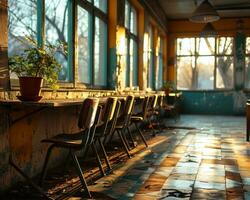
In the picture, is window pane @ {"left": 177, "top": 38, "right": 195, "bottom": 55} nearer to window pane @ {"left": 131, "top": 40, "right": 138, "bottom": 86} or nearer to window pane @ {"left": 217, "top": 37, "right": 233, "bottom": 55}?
window pane @ {"left": 217, "top": 37, "right": 233, "bottom": 55}

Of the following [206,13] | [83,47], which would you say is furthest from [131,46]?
[83,47]

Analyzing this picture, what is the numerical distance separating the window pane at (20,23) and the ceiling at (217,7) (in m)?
7.93

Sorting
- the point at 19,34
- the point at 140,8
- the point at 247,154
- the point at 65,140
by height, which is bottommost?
the point at 247,154

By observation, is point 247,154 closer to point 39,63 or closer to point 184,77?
point 39,63

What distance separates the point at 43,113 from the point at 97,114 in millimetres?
801

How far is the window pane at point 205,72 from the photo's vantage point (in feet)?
45.9

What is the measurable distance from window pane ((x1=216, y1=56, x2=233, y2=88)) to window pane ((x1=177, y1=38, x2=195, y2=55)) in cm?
114

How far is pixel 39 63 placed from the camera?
10.7 ft

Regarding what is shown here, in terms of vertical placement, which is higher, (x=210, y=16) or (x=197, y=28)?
(x=197, y=28)

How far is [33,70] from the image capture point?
3.26 m

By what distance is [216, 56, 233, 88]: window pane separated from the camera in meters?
13.8

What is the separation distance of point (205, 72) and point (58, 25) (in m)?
10.1

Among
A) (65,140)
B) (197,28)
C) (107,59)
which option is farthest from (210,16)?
(197,28)

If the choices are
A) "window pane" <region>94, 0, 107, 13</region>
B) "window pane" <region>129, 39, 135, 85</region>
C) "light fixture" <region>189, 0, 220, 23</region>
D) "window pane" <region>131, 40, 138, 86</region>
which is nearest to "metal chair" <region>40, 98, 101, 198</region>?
"window pane" <region>94, 0, 107, 13</region>
